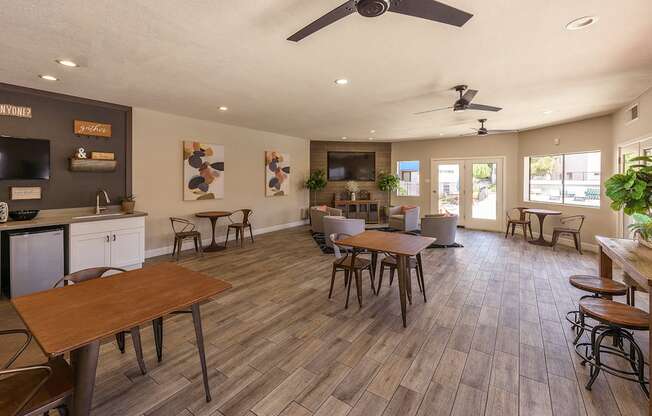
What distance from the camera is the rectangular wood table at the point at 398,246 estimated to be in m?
2.86

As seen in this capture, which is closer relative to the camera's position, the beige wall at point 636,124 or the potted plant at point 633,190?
the potted plant at point 633,190

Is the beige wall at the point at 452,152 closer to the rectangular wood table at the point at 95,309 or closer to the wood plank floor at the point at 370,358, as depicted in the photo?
the wood plank floor at the point at 370,358

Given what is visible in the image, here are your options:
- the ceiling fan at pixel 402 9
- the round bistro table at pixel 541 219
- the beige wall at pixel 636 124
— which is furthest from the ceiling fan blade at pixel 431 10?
the round bistro table at pixel 541 219

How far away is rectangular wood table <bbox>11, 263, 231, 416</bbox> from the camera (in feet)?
Result: 4.13

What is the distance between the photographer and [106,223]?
13.4ft

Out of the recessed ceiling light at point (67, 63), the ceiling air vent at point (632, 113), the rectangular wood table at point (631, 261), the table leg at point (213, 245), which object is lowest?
the table leg at point (213, 245)

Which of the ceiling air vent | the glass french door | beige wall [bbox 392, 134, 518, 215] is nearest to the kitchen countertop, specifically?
beige wall [bbox 392, 134, 518, 215]

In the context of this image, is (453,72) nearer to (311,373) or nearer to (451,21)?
(451,21)

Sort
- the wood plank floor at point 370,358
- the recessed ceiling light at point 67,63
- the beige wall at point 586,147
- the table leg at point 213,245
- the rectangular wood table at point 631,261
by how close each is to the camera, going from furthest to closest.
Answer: the table leg at point 213,245
the beige wall at point 586,147
the recessed ceiling light at point 67,63
the wood plank floor at point 370,358
the rectangular wood table at point 631,261

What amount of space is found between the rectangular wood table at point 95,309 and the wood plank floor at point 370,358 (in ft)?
1.52

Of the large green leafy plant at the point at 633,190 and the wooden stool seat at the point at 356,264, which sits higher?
the large green leafy plant at the point at 633,190

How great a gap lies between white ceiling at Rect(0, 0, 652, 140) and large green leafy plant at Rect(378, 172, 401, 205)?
4.39 metres

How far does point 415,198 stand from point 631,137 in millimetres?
5179

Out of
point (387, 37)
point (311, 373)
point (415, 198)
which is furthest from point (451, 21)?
point (415, 198)
